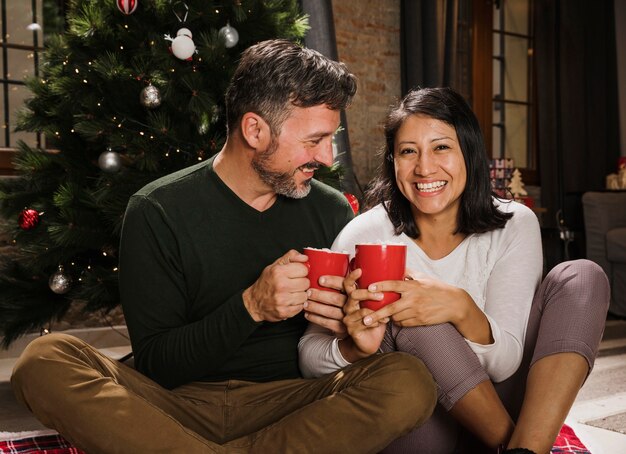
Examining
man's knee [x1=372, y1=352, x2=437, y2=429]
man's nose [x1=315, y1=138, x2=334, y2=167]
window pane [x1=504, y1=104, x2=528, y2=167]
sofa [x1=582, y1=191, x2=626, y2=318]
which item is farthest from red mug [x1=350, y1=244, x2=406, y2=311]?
window pane [x1=504, y1=104, x2=528, y2=167]

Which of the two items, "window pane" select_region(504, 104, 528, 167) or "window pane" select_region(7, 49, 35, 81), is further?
"window pane" select_region(504, 104, 528, 167)

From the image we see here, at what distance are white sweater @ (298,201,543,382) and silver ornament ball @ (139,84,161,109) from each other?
100cm

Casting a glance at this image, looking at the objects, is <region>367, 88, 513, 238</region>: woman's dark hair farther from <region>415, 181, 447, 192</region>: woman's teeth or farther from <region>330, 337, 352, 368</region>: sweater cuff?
<region>330, 337, 352, 368</region>: sweater cuff

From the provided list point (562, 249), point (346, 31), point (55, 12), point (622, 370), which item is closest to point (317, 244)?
point (622, 370)

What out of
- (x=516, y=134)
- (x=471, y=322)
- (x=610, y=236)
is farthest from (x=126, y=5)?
(x=516, y=134)

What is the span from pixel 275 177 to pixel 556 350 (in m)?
0.69

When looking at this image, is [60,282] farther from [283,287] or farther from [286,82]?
[283,287]

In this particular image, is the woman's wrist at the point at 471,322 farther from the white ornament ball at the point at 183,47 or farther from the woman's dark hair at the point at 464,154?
the white ornament ball at the point at 183,47

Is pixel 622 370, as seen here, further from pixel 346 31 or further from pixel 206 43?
pixel 346 31

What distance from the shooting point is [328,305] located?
4.71 ft

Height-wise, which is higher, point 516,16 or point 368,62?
point 516,16

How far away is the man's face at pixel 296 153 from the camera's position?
1.62 m

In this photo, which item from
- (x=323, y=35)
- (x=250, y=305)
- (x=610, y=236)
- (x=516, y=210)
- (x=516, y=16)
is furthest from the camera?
(x=516, y=16)

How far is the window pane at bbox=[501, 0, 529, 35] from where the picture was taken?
6.08 metres
